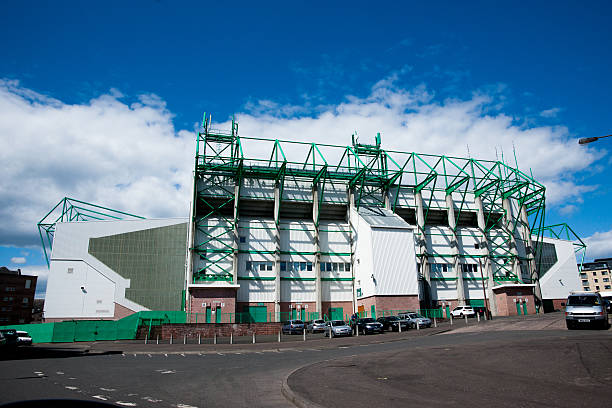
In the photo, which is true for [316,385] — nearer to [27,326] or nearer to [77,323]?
[77,323]

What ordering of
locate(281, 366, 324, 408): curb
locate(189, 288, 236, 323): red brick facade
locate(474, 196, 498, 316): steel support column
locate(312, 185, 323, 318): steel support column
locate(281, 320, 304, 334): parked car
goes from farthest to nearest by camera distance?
locate(474, 196, 498, 316): steel support column
locate(312, 185, 323, 318): steel support column
locate(189, 288, 236, 323): red brick facade
locate(281, 320, 304, 334): parked car
locate(281, 366, 324, 408): curb

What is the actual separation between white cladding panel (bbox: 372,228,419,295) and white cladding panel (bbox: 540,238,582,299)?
27327 mm

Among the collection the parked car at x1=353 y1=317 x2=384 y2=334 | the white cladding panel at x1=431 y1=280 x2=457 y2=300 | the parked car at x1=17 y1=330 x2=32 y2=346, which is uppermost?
the white cladding panel at x1=431 y1=280 x2=457 y2=300

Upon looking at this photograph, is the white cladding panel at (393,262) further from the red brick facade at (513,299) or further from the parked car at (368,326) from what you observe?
the parked car at (368,326)

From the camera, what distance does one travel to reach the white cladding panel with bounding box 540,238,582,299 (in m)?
62.9

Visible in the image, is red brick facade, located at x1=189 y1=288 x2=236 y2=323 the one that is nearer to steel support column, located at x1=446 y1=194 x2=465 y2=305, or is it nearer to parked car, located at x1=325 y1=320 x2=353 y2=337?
parked car, located at x1=325 y1=320 x2=353 y2=337

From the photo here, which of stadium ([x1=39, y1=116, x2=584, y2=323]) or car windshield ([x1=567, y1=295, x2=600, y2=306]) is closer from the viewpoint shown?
car windshield ([x1=567, y1=295, x2=600, y2=306])

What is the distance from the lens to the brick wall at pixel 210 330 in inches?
1474

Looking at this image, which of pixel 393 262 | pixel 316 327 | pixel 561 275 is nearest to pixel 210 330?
pixel 316 327

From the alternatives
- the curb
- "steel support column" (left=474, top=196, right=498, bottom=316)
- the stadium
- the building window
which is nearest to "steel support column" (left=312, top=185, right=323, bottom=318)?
the stadium

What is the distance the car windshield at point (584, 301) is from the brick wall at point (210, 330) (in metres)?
24.9

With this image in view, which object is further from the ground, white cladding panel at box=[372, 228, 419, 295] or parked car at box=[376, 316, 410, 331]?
white cladding panel at box=[372, 228, 419, 295]

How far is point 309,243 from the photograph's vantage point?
178 ft

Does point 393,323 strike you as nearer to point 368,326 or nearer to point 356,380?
point 368,326
